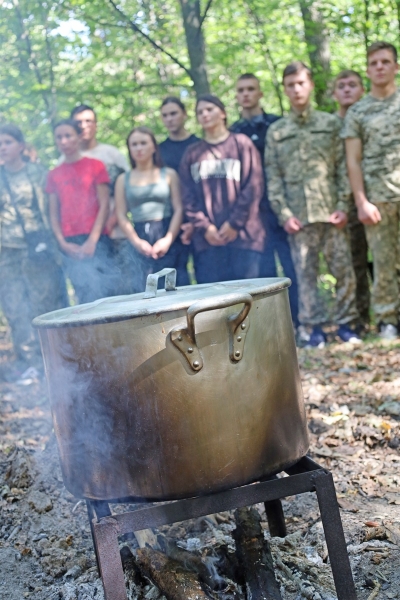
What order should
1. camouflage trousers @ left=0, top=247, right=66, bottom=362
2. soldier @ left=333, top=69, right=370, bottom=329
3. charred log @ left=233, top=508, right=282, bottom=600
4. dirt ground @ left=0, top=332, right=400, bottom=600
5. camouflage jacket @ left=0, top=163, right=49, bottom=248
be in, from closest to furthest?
1. charred log @ left=233, top=508, right=282, bottom=600
2. dirt ground @ left=0, top=332, right=400, bottom=600
3. camouflage jacket @ left=0, top=163, right=49, bottom=248
4. soldier @ left=333, top=69, right=370, bottom=329
5. camouflage trousers @ left=0, top=247, right=66, bottom=362

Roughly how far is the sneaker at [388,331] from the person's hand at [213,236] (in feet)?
5.56

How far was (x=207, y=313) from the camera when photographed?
212cm

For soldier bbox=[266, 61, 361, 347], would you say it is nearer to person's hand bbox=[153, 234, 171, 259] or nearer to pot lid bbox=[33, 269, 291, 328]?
person's hand bbox=[153, 234, 171, 259]

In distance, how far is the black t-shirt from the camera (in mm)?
6279

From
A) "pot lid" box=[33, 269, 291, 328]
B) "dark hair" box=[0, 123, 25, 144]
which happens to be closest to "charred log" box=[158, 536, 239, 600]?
"pot lid" box=[33, 269, 291, 328]

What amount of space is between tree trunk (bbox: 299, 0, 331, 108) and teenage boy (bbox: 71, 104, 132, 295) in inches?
112

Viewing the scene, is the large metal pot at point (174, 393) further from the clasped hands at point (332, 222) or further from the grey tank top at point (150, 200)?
the clasped hands at point (332, 222)

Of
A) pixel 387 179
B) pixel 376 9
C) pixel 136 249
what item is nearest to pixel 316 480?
pixel 136 249

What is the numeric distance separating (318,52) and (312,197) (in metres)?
2.98

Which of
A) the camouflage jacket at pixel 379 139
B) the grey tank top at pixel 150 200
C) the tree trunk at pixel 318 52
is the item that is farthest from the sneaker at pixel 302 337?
the tree trunk at pixel 318 52

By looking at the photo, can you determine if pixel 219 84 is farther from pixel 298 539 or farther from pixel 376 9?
pixel 298 539

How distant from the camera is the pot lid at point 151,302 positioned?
210 cm

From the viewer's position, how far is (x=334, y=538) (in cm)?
231

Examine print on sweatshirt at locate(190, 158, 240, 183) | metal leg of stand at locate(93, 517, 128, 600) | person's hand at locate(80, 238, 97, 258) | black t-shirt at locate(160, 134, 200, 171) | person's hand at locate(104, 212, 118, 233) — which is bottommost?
metal leg of stand at locate(93, 517, 128, 600)
